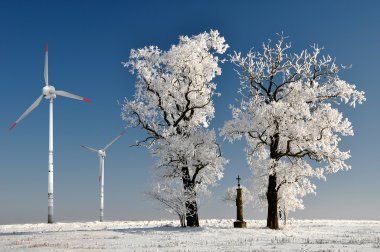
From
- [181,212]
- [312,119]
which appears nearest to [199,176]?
[181,212]

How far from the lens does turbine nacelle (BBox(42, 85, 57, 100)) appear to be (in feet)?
163

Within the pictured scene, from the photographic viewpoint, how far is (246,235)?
97.8 feet

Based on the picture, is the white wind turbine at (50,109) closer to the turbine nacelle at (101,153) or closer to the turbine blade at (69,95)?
the turbine blade at (69,95)

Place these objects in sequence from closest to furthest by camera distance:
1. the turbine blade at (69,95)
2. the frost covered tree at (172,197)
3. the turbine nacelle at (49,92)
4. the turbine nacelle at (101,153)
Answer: the frost covered tree at (172,197)
the turbine blade at (69,95)
the turbine nacelle at (49,92)
the turbine nacelle at (101,153)

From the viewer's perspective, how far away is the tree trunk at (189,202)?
119 ft

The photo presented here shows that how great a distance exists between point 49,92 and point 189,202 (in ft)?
69.9

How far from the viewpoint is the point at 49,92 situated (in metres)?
50.1

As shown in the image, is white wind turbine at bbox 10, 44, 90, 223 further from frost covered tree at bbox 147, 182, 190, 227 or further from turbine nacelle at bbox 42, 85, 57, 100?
frost covered tree at bbox 147, 182, 190, 227

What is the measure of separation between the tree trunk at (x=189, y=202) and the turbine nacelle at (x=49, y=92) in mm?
19209

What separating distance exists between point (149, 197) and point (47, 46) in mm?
22447

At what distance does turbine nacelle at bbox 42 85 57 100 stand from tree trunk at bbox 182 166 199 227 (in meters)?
19.2

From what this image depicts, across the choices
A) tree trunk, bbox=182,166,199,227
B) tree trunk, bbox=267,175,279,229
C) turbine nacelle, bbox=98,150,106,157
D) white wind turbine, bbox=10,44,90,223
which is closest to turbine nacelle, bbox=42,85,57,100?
white wind turbine, bbox=10,44,90,223

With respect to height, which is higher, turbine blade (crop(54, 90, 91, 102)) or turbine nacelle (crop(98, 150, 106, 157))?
turbine blade (crop(54, 90, 91, 102))

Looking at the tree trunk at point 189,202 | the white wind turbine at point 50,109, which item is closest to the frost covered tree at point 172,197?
the tree trunk at point 189,202
